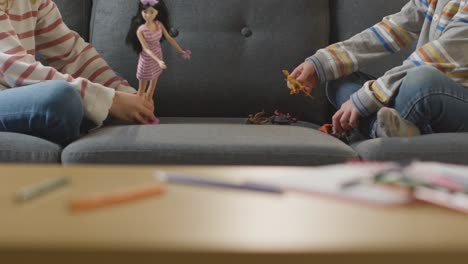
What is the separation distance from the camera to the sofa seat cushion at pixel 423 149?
1281 mm

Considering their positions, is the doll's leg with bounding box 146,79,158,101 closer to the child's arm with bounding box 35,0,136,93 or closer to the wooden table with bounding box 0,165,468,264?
the child's arm with bounding box 35,0,136,93

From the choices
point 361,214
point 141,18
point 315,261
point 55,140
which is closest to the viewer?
point 315,261

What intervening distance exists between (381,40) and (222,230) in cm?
141

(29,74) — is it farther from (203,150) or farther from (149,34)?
(203,150)

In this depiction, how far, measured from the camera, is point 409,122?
141 centimetres

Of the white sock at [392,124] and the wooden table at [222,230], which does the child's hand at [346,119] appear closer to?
the white sock at [392,124]

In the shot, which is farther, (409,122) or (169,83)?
(169,83)

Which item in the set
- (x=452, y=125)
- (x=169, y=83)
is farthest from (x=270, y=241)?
(x=169, y=83)

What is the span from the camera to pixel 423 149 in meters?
1.29

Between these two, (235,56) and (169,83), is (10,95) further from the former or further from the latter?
(235,56)

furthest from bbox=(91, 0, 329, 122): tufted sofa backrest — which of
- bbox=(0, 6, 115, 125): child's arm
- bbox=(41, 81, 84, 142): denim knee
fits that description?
bbox=(41, 81, 84, 142): denim knee

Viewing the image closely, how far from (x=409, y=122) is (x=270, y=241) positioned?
1020 mm

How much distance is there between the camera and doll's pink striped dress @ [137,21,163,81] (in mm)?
1513

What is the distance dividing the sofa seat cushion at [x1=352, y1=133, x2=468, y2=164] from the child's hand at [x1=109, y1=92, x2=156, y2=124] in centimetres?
59
